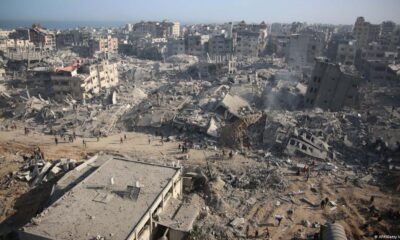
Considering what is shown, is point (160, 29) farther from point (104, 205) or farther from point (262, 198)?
point (104, 205)

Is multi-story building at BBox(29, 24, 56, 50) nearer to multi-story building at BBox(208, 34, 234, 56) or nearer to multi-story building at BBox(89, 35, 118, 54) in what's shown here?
multi-story building at BBox(89, 35, 118, 54)

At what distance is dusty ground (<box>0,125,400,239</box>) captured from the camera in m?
19.9

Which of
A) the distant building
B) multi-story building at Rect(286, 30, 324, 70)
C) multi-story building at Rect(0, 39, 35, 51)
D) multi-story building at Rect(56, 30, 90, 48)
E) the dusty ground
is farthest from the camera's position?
multi-story building at Rect(56, 30, 90, 48)

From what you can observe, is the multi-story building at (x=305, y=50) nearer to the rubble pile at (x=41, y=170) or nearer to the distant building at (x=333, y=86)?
the distant building at (x=333, y=86)

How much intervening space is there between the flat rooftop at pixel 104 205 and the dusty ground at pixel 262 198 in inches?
156

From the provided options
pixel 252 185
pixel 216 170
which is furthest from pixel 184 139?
pixel 252 185

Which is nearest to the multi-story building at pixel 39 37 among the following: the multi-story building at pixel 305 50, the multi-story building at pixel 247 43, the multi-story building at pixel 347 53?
the multi-story building at pixel 247 43

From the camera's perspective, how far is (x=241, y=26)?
108m

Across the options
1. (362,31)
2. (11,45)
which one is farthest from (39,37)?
(362,31)

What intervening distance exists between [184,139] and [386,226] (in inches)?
755

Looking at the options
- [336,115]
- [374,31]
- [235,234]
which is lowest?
[235,234]

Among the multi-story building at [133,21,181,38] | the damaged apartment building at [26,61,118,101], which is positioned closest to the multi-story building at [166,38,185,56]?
the damaged apartment building at [26,61,118,101]

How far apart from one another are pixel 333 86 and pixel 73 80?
34302 mm

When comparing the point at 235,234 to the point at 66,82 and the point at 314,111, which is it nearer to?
the point at 314,111
